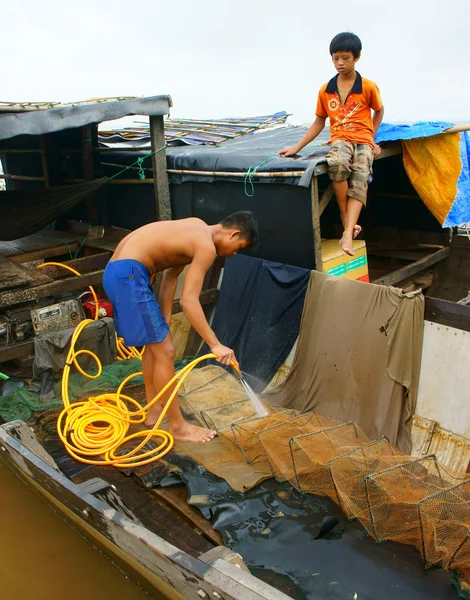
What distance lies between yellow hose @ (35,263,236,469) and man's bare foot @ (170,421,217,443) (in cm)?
9

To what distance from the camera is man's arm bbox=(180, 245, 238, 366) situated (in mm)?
3803

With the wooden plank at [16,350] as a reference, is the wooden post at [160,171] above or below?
above

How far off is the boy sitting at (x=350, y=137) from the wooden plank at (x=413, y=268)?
78 cm

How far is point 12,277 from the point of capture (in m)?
5.81

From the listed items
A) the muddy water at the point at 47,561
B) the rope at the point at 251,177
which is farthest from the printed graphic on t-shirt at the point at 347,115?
the muddy water at the point at 47,561

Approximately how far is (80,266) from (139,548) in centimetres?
458

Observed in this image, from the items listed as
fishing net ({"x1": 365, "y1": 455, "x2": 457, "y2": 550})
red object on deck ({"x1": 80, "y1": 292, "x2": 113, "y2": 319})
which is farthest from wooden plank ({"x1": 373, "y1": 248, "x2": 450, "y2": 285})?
red object on deck ({"x1": 80, "y1": 292, "x2": 113, "y2": 319})

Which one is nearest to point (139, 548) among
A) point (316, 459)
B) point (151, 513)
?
point (151, 513)

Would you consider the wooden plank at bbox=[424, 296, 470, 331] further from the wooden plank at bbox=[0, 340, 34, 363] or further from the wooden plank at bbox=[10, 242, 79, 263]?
the wooden plank at bbox=[10, 242, 79, 263]

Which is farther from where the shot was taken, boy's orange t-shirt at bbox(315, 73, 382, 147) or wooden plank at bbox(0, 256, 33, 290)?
wooden plank at bbox(0, 256, 33, 290)

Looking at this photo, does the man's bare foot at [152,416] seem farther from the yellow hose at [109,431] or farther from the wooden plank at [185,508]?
the wooden plank at [185,508]

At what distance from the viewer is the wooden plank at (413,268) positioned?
5.81 m

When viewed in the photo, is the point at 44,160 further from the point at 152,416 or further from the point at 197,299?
the point at 197,299

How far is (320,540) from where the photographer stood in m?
3.08
